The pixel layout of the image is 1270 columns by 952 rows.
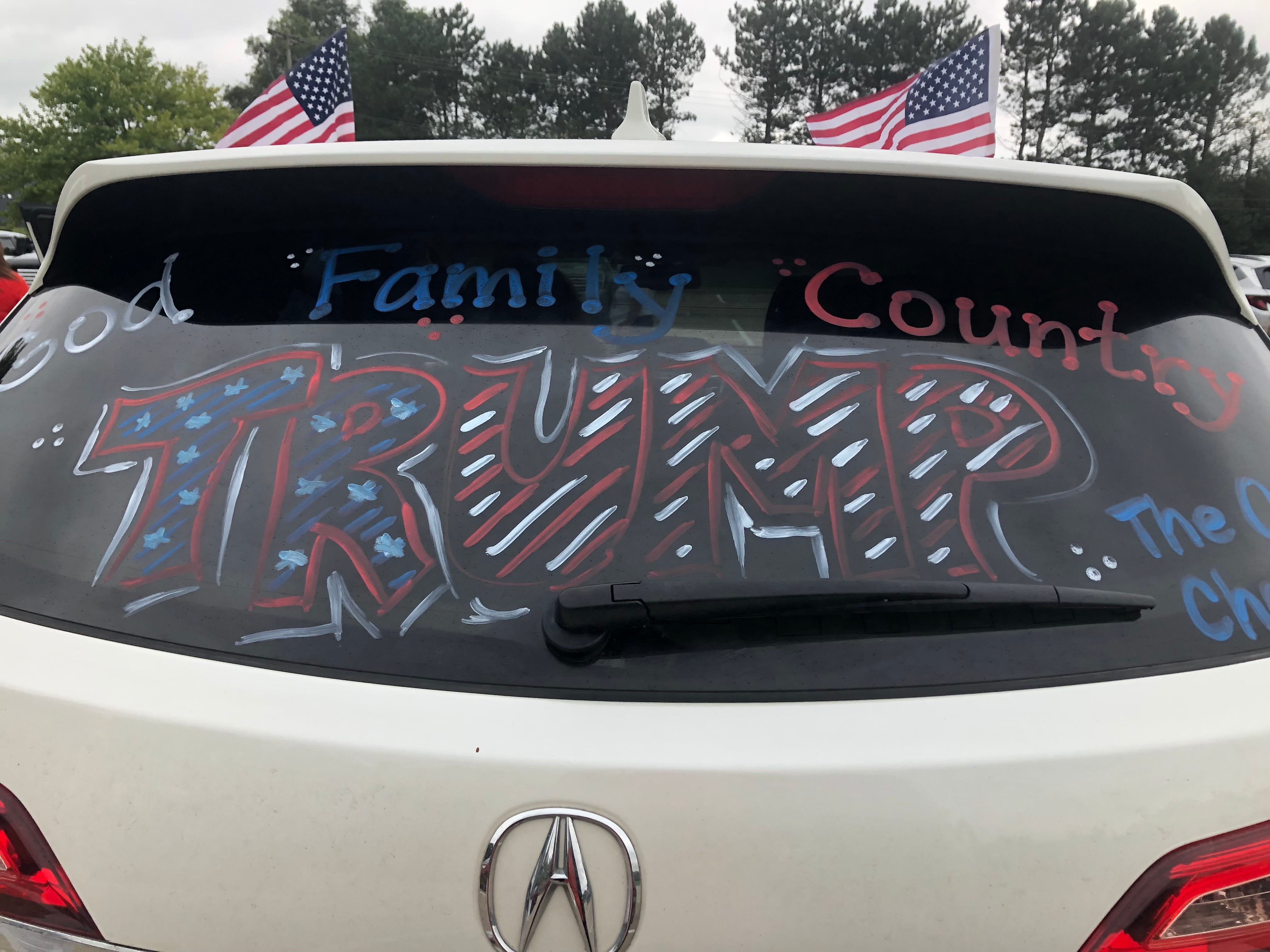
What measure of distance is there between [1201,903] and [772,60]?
189ft

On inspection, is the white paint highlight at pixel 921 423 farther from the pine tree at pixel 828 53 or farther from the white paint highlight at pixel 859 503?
the pine tree at pixel 828 53

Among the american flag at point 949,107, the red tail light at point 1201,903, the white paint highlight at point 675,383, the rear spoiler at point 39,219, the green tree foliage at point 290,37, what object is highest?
the green tree foliage at point 290,37

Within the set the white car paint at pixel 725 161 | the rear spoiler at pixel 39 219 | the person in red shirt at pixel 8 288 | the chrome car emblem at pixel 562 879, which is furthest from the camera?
the person in red shirt at pixel 8 288

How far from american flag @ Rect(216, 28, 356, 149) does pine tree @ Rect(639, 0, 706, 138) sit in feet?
183

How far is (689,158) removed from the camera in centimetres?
123

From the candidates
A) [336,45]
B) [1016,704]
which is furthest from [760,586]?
[336,45]

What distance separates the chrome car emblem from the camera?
34.9 inches

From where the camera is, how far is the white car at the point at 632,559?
901 mm

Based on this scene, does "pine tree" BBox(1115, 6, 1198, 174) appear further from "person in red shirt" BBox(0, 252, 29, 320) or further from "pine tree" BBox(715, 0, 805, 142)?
"person in red shirt" BBox(0, 252, 29, 320)

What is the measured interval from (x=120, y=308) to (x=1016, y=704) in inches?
53.9

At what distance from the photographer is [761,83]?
172 ft

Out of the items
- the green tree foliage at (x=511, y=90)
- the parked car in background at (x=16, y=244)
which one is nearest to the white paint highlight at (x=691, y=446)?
the parked car in background at (x=16, y=244)

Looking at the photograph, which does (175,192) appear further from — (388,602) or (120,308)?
(388,602)

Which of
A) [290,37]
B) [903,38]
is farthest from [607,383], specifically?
[290,37]
